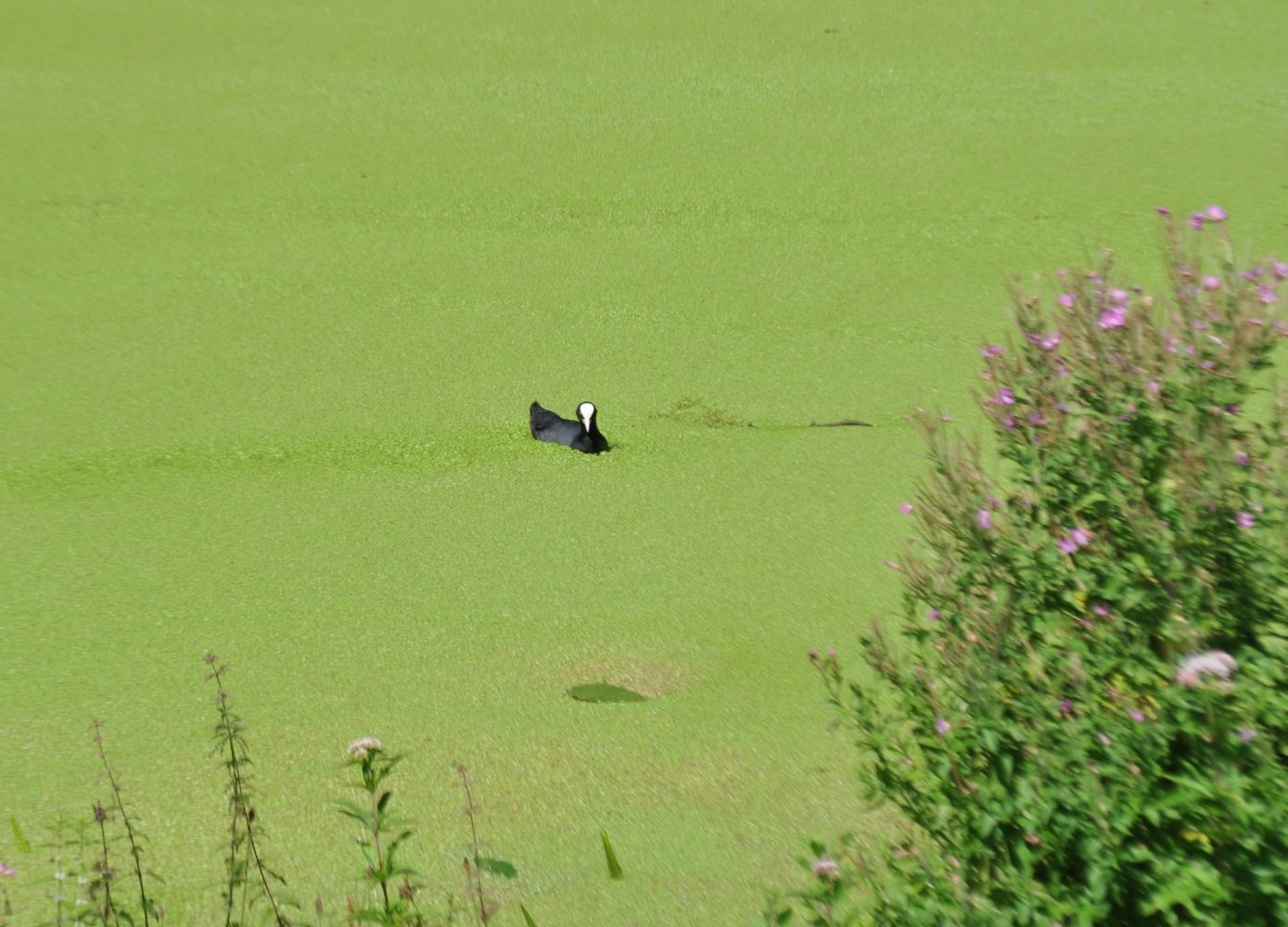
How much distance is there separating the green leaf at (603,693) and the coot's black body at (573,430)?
758 millimetres

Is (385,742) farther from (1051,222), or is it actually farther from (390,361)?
(1051,222)

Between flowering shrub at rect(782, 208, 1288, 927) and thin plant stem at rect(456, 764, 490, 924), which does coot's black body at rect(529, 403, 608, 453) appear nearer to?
thin plant stem at rect(456, 764, 490, 924)

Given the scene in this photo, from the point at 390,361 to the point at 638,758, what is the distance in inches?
58.0

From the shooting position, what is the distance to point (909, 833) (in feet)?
3.95

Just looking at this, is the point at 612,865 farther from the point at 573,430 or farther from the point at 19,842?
the point at 573,430

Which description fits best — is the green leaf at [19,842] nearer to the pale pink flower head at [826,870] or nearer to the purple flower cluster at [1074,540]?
the pale pink flower head at [826,870]

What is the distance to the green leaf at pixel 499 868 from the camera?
1446mm

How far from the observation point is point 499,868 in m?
1.46

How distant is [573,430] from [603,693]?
83cm

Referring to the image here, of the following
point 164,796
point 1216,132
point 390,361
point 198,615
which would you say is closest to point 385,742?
point 164,796

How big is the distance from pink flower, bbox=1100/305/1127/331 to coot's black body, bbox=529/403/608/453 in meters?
1.42

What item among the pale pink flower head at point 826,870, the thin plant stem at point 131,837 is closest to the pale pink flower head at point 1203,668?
the pale pink flower head at point 826,870

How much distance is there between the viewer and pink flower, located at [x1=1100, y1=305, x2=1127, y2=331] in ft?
3.76

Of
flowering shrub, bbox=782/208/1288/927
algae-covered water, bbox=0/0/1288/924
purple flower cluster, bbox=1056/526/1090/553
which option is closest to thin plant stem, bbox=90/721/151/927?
algae-covered water, bbox=0/0/1288/924
